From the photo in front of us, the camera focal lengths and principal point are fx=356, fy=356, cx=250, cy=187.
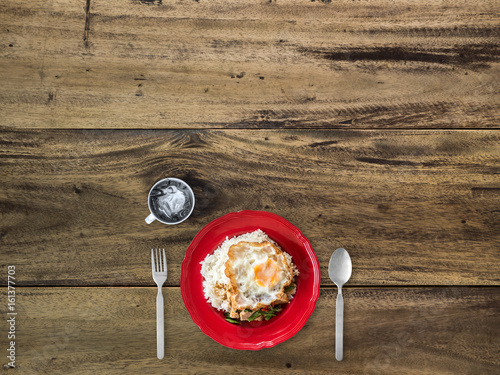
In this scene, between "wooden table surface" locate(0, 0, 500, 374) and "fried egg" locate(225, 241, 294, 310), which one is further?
"wooden table surface" locate(0, 0, 500, 374)

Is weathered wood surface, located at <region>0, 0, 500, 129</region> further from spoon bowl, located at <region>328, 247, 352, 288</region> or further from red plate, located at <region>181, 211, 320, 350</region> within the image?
spoon bowl, located at <region>328, 247, 352, 288</region>

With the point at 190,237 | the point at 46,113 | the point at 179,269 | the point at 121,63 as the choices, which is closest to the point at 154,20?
the point at 121,63

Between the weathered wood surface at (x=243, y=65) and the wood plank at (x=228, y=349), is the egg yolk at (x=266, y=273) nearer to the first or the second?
the wood plank at (x=228, y=349)

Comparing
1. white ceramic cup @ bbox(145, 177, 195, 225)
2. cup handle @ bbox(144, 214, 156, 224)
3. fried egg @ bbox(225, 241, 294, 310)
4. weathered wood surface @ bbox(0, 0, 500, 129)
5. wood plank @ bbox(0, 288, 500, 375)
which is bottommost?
wood plank @ bbox(0, 288, 500, 375)

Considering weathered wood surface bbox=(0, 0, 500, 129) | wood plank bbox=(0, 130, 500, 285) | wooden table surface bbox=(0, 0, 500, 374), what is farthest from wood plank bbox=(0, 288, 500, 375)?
weathered wood surface bbox=(0, 0, 500, 129)

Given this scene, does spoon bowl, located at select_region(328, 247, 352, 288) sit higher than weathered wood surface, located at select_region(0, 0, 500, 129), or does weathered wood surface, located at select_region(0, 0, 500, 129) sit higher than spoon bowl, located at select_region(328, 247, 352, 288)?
weathered wood surface, located at select_region(0, 0, 500, 129)

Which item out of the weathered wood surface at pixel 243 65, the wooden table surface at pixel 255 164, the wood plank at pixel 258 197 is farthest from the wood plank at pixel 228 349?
the weathered wood surface at pixel 243 65
